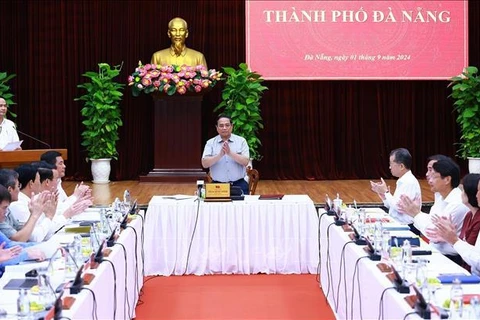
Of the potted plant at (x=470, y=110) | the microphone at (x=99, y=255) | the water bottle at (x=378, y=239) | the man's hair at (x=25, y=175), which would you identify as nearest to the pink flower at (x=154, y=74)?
the potted plant at (x=470, y=110)

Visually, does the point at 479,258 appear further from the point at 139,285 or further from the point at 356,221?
the point at 139,285

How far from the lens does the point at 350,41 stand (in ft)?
34.4

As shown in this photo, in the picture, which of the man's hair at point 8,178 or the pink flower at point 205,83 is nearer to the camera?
the man's hair at point 8,178

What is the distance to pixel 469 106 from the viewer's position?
33.1ft

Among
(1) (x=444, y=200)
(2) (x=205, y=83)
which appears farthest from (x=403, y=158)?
(2) (x=205, y=83)

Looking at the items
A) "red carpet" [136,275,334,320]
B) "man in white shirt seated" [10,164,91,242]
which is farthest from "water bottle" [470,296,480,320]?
"man in white shirt seated" [10,164,91,242]

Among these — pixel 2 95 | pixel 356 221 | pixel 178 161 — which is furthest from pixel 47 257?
pixel 2 95

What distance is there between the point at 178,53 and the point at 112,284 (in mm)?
6544

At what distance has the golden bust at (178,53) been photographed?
998 centimetres

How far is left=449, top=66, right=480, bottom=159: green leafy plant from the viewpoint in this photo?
996 cm

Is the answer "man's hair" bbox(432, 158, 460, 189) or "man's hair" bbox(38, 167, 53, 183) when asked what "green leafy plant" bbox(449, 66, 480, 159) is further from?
"man's hair" bbox(38, 167, 53, 183)

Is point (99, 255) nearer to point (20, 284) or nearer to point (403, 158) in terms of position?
point (20, 284)

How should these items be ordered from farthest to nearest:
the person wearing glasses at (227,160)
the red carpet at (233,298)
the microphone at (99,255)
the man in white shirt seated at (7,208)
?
the person wearing glasses at (227,160) < the red carpet at (233,298) < the man in white shirt seated at (7,208) < the microphone at (99,255)

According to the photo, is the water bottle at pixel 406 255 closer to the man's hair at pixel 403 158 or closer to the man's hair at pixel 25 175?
the man's hair at pixel 403 158
